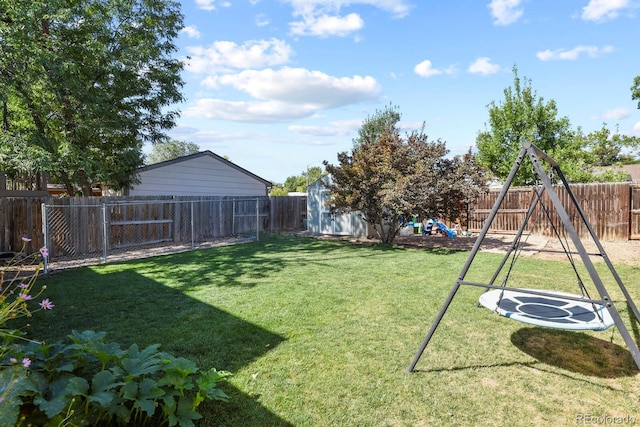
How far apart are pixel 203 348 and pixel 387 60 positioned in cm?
1231

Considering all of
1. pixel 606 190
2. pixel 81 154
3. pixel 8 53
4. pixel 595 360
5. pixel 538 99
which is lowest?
pixel 595 360

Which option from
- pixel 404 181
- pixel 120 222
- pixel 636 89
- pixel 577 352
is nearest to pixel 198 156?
pixel 120 222

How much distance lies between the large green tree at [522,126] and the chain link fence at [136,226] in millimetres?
12907

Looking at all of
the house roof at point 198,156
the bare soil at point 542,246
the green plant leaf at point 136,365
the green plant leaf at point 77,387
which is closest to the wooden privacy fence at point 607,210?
the bare soil at point 542,246

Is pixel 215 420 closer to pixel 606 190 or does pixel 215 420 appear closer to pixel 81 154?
pixel 81 154

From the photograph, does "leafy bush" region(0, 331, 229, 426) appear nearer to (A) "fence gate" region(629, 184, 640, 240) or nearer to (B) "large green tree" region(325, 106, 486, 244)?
(B) "large green tree" region(325, 106, 486, 244)

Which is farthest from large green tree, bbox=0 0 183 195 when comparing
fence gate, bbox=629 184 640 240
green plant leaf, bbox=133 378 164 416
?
fence gate, bbox=629 184 640 240

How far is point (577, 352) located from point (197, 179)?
1359 cm

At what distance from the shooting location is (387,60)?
12.8 meters

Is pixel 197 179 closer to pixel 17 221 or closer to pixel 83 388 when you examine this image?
pixel 17 221

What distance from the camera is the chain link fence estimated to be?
8719 mm

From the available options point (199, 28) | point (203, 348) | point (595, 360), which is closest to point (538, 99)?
point (199, 28)

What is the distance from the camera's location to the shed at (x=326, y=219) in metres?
13.6

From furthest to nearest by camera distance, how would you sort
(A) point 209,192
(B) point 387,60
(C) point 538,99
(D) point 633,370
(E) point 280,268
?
(C) point 538,99 → (A) point 209,192 → (B) point 387,60 → (E) point 280,268 → (D) point 633,370
